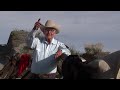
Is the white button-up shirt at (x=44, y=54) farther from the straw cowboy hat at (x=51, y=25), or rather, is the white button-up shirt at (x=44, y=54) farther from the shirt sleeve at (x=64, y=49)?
the straw cowboy hat at (x=51, y=25)

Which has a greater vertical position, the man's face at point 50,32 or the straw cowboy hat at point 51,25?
the straw cowboy hat at point 51,25

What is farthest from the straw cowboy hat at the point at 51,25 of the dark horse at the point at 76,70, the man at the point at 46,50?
the dark horse at the point at 76,70

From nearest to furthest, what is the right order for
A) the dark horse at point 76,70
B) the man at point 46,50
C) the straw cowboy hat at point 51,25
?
1. the dark horse at point 76,70
2. the man at point 46,50
3. the straw cowboy hat at point 51,25

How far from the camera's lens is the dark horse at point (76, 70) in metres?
1.87

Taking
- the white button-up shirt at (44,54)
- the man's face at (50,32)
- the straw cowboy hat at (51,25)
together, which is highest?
the straw cowboy hat at (51,25)

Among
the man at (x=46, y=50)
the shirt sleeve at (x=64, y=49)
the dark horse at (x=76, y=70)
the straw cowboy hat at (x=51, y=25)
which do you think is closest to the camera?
the dark horse at (x=76, y=70)

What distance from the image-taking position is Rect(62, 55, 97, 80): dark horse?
187 centimetres

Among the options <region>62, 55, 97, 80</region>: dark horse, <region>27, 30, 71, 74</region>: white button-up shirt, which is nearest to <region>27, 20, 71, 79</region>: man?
<region>27, 30, 71, 74</region>: white button-up shirt

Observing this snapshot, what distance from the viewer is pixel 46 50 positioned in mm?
3979
